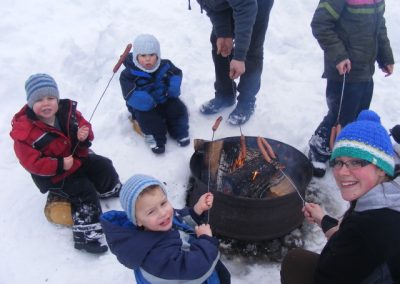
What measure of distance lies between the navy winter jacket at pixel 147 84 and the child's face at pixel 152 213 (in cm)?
218

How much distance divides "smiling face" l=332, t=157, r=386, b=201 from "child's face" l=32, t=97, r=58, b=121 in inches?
92.2

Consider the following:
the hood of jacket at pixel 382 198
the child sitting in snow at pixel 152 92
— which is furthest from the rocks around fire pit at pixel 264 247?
the hood of jacket at pixel 382 198

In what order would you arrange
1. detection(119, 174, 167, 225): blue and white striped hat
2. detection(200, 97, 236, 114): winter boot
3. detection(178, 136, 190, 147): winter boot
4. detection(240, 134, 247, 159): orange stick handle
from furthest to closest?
detection(200, 97, 236, 114): winter boot, detection(178, 136, 190, 147): winter boot, detection(240, 134, 247, 159): orange stick handle, detection(119, 174, 167, 225): blue and white striped hat

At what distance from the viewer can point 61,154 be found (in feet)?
11.1

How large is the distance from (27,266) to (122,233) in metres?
1.56

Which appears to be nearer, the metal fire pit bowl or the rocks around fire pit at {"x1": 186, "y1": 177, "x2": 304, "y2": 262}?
the metal fire pit bowl

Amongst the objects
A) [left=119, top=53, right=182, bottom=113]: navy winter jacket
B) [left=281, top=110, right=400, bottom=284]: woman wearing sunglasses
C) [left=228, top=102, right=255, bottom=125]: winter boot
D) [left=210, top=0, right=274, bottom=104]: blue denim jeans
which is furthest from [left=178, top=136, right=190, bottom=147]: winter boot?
[left=281, top=110, right=400, bottom=284]: woman wearing sunglasses

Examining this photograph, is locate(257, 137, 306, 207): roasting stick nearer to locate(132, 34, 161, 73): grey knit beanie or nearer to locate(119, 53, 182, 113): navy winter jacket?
locate(119, 53, 182, 113): navy winter jacket

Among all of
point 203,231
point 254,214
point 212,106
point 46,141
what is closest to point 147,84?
point 212,106

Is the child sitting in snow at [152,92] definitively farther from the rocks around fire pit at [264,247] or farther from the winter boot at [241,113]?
the rocks around fire pit at [264,247]

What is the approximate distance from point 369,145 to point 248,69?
260cm

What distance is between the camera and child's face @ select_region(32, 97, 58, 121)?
3.19 m

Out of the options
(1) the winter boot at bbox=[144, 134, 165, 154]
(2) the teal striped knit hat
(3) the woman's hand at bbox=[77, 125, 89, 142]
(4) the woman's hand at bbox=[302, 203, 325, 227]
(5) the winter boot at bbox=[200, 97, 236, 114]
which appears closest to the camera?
(2) the teal striped knit hat

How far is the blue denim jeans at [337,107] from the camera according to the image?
382cm
